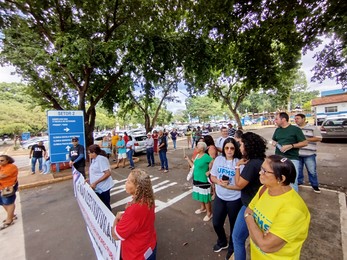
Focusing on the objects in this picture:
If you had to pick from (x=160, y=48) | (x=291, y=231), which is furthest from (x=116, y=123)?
(x=291, y=231)

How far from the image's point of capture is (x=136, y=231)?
1717 mm

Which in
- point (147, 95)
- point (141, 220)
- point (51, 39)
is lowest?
point (141, 220)

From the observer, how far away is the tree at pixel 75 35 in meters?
7.51

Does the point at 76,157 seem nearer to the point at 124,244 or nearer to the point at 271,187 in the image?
the point at 124,244

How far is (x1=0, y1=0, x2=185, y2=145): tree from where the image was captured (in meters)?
7.51

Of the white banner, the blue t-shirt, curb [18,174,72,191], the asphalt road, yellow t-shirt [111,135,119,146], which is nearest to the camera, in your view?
the white banner

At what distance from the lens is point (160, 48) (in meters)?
7.92

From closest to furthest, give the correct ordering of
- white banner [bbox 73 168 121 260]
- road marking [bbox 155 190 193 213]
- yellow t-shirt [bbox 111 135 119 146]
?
1. white banner [bbox 73 168 121 260]
2. road marking [bbox 155 190 193 213]
3. yellow t-shirt [bbox 111 135 119 146]

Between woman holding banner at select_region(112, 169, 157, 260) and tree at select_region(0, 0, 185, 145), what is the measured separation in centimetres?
700

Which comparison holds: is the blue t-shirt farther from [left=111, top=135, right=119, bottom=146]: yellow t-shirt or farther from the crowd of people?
the crowd of people

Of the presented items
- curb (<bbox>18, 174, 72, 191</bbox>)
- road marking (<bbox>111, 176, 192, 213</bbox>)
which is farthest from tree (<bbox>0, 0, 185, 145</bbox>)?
road marking (<bbox>111, 176, 192, 213</bbox>)

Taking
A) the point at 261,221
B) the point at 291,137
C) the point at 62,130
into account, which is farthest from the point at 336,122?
the point at 62,130

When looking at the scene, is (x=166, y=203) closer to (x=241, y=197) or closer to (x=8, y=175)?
(x=241, y=197)

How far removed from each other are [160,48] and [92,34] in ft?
13.8
